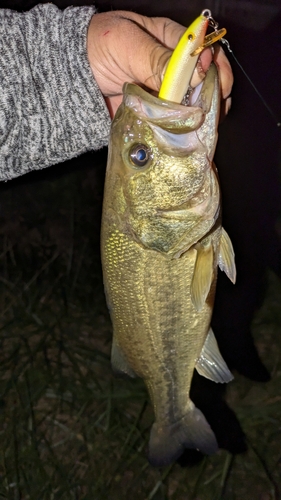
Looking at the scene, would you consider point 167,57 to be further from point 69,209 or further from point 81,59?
point 69,209

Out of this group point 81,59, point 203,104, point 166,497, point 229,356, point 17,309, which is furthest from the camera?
point 17,309

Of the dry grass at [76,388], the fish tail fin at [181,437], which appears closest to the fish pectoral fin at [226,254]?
the fish tail fin at [181,437]

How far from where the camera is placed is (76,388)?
3.33 m

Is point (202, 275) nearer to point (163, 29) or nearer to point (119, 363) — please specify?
point (119, 363)

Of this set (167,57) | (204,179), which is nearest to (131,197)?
(204,179)

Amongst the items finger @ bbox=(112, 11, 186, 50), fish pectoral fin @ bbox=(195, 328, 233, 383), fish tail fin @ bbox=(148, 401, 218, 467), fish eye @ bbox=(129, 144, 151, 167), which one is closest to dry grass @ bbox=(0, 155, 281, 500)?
fish tail fin @ bbox=(148, 401, 218, 467)

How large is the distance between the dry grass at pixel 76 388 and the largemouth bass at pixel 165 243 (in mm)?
1597

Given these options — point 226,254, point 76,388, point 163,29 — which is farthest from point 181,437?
point 76,388

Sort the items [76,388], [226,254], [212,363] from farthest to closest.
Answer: [76,388] < [212,363] < [226,254]

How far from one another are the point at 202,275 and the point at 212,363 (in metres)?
0.49

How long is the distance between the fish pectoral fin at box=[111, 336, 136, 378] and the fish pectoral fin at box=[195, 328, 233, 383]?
0.82 feet

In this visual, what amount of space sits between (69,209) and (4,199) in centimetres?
56

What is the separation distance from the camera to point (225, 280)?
333cm

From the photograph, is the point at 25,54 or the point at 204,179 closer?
the point at 204,179
